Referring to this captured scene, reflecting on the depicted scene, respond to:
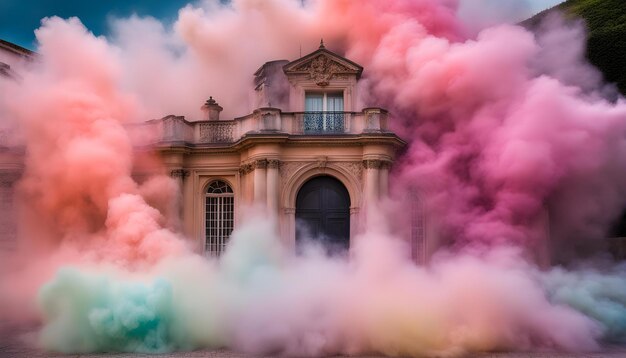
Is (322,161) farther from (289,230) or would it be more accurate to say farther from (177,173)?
(177,173)

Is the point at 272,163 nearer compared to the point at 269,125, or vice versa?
the point at 272,163

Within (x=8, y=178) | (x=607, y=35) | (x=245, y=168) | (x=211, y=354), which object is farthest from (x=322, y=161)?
(x=607, y=35)

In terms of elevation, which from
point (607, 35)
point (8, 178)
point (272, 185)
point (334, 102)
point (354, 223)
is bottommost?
point (354, 223)

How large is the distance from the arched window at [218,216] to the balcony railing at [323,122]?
4.11m

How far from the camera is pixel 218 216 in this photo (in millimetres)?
23922

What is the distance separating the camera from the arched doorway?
22703 mm

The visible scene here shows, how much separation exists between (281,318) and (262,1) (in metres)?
16.3

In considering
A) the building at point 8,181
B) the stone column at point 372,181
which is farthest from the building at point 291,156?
the building at point 8,181

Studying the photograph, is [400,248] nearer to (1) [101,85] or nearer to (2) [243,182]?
(2) [243,182]

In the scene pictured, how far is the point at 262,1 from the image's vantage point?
25984mm

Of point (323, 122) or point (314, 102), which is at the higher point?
point (314, 102)

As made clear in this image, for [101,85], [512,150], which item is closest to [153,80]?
[101,85]

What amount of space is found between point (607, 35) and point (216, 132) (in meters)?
21.1

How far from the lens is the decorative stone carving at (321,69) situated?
23.6m
